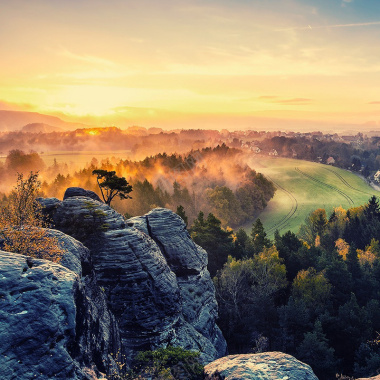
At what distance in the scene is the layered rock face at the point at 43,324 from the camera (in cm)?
1303

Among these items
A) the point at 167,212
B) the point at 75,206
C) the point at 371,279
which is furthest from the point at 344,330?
the point at 75,206

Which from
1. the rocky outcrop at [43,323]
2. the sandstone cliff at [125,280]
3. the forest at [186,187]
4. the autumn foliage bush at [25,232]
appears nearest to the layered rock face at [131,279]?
the sandstone cliff at [125,280]

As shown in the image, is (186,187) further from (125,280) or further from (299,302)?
(125,280)

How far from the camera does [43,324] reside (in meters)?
14.0

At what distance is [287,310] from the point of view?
47.6m

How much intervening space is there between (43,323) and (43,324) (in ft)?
0.15

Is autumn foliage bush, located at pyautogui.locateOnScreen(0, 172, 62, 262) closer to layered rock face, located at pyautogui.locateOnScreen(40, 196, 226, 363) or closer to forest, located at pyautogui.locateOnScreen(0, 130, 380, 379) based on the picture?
layered rock face, located at pyautogui.locateOnScreen(40, 196, 226, 363)

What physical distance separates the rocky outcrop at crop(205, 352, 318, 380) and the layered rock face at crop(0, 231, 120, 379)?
7.95 metres

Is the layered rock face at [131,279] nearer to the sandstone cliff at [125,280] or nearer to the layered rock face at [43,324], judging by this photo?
the sandstone cliff at [125,280]

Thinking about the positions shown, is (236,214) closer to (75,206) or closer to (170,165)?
(170,165)

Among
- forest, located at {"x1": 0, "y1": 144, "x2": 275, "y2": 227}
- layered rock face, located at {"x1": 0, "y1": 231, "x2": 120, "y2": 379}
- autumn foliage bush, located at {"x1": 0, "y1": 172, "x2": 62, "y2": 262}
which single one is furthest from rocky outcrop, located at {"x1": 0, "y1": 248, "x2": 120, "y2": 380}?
forest, located at {"x1": 0, "y1": 144, "x2": 275, "y2": 227}

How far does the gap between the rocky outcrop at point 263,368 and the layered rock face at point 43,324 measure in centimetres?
795

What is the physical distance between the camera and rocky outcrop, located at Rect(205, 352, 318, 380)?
18.1m

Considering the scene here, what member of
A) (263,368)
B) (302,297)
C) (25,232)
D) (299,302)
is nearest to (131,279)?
(25,232)
